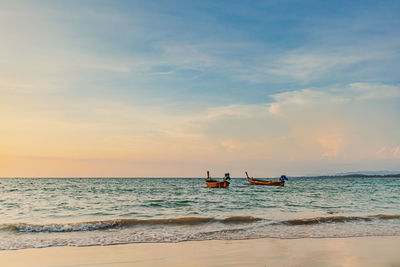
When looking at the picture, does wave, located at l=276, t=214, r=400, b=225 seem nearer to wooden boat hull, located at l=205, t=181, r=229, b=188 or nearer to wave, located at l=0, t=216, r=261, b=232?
wave, located at l=0, t=216, r=261, b=232

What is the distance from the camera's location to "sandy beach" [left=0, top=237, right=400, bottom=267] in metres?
8.79

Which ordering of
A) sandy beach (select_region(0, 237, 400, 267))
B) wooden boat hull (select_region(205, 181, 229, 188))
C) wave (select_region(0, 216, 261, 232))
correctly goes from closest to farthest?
sandy beach (select_region(0, 237, 400, 267)) < wave (select_region(0, 216, 261, 232)) < wooden boat hull (select_region(205, 181, 229, 188))

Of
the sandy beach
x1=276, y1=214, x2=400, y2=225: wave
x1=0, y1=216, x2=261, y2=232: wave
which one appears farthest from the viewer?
x1=276, y1=214, x2=400, y2=225: wave

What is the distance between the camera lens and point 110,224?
16406 mm

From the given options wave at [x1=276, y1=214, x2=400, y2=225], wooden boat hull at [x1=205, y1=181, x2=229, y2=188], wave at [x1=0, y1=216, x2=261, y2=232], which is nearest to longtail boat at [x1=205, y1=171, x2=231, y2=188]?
wooden boat hull at [x1=205, y1=181, x2=229, y2=188]

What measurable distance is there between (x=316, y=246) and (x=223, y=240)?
3301mm

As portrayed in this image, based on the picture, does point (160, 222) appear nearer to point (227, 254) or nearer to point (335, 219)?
point (227, 254)

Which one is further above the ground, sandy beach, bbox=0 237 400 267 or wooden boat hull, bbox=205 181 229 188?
wooden boat hull, bbox=205 181 229 188

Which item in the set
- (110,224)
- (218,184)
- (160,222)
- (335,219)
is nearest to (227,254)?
(160,222)

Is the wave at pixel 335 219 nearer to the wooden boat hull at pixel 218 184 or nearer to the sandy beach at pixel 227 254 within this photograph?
the sandy beach at pixel 227 254

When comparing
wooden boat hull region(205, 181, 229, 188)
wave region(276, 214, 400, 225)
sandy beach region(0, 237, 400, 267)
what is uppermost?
wooden boat hull region(205, 181, 229, 188)

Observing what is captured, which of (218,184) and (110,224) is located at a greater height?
(218,184)

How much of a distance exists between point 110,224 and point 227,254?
866 centimetres

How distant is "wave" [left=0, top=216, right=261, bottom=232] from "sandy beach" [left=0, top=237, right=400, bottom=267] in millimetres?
4551
